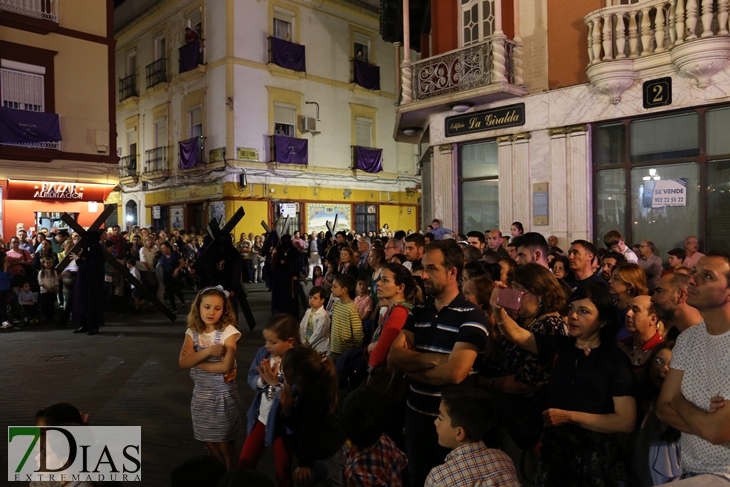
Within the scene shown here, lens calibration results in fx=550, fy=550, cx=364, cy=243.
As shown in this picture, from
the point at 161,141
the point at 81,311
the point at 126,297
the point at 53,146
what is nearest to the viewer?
the point at 81,311

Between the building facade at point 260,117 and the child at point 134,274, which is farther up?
the building facade at point 260,117

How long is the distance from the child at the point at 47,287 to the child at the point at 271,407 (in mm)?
10002

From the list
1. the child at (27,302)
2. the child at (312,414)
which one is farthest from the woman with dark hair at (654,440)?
the child at (27,302)

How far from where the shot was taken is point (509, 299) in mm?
3387

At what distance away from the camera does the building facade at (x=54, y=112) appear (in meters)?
18.4

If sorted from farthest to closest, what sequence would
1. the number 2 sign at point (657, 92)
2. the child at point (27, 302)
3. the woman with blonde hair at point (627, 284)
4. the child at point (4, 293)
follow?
1. the child at point (27, 302)
2. the child at point (4, 293)
3. the number 2 sign at point (657, 92)
4. the woman with blonde hair at point (627, 284)

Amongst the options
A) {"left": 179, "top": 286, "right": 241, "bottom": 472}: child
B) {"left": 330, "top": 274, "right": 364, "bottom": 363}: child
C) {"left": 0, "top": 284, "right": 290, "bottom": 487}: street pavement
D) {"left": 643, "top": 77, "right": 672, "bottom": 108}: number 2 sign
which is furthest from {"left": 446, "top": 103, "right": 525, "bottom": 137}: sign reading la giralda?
{"left": 179, "top": 286, "right": 241, "bottom": 472}: child

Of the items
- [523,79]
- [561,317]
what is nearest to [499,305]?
[561,317]

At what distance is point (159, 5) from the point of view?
27234mm

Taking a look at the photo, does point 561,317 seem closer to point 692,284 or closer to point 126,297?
point 692,284

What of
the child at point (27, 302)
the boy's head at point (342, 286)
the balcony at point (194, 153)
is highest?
the balcony at point (194, 153)

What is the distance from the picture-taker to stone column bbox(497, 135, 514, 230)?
13031 millimetres

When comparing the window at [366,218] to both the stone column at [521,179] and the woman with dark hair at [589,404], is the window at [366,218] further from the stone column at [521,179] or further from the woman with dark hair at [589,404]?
the woman with dark hair at [589,404]

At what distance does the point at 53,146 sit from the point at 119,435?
687 inches
